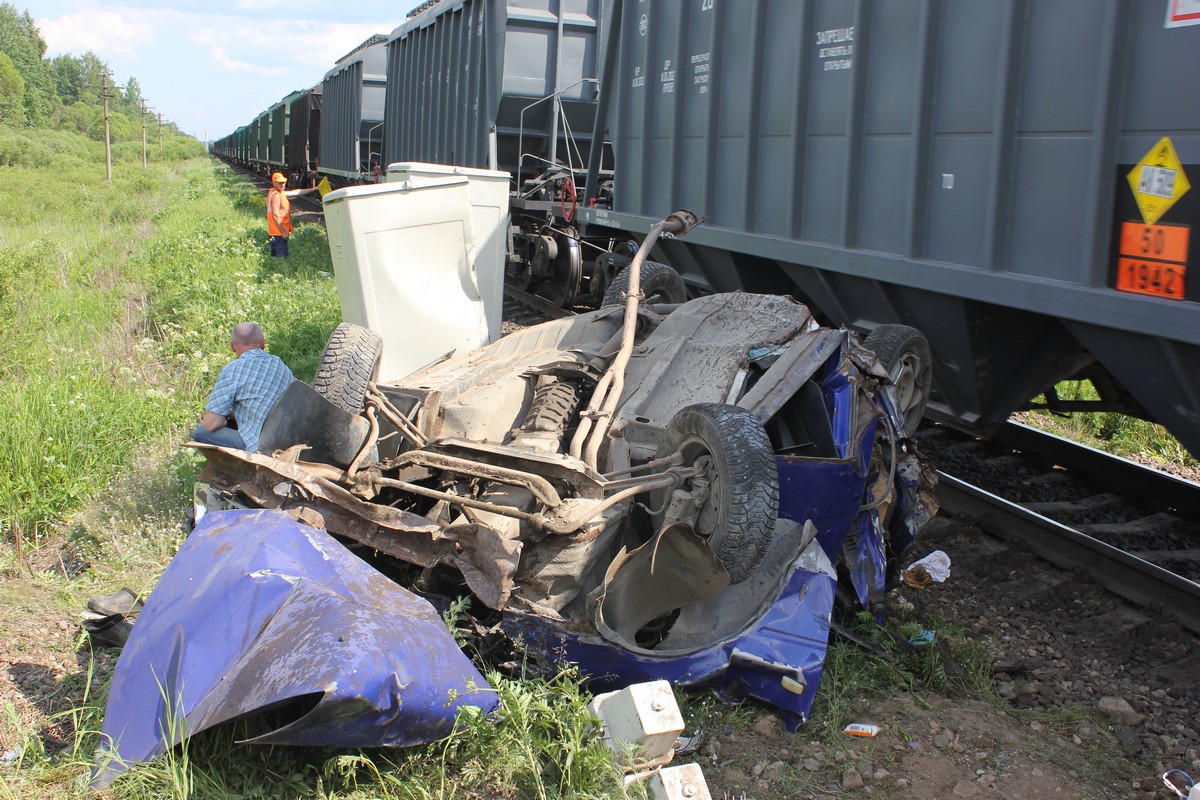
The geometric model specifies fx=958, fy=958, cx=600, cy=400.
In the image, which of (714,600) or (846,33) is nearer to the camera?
(714,600)

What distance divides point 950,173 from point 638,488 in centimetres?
279

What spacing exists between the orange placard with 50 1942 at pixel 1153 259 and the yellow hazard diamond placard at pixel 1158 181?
0.07 metres

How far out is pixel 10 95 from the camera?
77.1 m

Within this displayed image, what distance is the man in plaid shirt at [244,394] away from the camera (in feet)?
17.3

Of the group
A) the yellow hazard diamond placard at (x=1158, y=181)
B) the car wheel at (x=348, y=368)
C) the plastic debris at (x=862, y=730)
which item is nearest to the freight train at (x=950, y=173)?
the yellow hazard diamond placard at (x=1158, y=181)

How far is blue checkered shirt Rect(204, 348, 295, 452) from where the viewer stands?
17.3ft

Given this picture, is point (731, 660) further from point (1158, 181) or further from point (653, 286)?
point (653, 286)

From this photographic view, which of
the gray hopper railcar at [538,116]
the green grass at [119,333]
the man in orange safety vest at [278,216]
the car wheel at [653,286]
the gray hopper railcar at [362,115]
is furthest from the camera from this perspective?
the gray hopper railcar at [362,115]

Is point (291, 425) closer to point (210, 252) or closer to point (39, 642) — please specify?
point (39, 642)

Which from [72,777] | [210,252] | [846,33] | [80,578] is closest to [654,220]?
[846,33]

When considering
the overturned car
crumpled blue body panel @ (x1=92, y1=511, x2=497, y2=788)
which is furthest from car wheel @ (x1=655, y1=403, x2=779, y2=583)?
crumpled blue body panel @ (x1=92, y1=511, x2=497, y2=788)

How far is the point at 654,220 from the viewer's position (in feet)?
27.6

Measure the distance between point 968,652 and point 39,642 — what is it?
409cm

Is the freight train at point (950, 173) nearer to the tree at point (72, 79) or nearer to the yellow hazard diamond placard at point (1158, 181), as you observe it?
the yellow hazard diamond placard at point (1158, 181)
